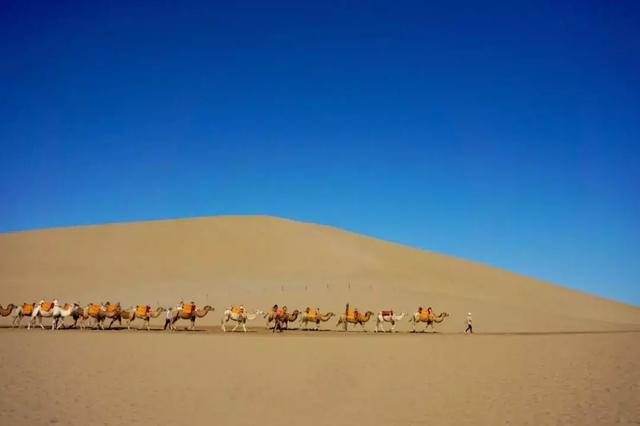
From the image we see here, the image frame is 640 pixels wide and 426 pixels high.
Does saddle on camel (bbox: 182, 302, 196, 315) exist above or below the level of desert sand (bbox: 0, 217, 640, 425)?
above

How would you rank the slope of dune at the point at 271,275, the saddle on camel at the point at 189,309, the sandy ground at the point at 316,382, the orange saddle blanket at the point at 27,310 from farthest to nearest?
the slope of dune at the point at 271,275, the orange saddle blanket at the point at 27,310, the saddle on camel at the point at 189,309, the sandy ground at the point at 316,382

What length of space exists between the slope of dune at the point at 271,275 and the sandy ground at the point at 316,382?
56.7ft

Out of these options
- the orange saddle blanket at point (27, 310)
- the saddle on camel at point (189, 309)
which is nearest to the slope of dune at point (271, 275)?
the saddle on camel at point (189, 309)

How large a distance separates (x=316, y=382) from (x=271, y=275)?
3945 cm

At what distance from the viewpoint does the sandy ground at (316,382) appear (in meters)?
12.9

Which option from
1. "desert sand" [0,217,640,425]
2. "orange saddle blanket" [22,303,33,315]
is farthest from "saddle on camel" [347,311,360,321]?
"orange saddle blanket" [22,303,33,315]

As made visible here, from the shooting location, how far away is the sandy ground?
12883 millimetres

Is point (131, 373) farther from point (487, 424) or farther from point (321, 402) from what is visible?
point (487, 424)

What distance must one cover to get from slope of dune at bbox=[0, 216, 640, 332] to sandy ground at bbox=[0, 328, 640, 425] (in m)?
17.3

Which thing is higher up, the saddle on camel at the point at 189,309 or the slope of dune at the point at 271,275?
the slope of dune at the point at 271,275

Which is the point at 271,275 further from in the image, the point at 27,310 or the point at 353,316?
the point at 27,310

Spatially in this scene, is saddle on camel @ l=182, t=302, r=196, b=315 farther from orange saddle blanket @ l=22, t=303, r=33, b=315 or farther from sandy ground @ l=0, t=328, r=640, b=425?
orange saddle blanket @ l=22, t=303, r=33, b=315

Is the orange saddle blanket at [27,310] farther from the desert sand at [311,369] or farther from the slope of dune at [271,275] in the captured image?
the slope of dune at [271,275]

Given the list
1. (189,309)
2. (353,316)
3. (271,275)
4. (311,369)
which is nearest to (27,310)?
(189,309)
